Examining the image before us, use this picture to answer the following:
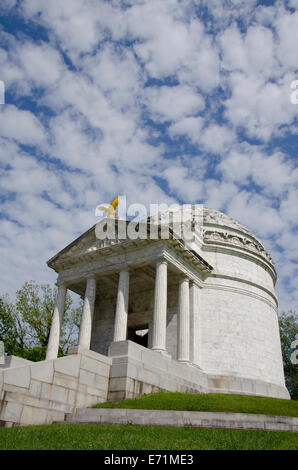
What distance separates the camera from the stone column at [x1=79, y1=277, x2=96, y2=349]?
29.8m

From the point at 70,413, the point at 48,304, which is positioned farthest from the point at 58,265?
the point at 70,413

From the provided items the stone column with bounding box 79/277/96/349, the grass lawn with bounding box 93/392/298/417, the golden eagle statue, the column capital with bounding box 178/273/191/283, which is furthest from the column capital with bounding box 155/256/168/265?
the grass lawn with bounding box 93/392/298/417

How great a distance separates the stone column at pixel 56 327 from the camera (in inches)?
1188

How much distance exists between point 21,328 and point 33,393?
104ft

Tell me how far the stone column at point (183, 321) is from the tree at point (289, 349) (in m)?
28.3

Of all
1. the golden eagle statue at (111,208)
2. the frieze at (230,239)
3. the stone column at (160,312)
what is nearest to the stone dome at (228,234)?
the frieze at (230,239)

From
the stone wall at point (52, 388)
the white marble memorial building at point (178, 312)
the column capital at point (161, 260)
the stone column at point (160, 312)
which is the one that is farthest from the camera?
the column capital at point (161, 260)

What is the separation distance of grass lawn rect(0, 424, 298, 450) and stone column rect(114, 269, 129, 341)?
1465 centimetres

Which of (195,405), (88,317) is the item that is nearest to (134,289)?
(88,317)

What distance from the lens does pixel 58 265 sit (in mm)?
34062

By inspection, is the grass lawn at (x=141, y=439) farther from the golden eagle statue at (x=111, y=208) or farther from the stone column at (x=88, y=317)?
the golden eagle statue at (x=111, y=208)

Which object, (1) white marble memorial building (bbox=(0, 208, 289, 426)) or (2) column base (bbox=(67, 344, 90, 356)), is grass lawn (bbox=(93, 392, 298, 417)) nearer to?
(1) white marble memorial building (bbox=(0, 208, 289, 426))

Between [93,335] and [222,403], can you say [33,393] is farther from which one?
[93,335]

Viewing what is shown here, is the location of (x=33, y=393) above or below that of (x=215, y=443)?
above
